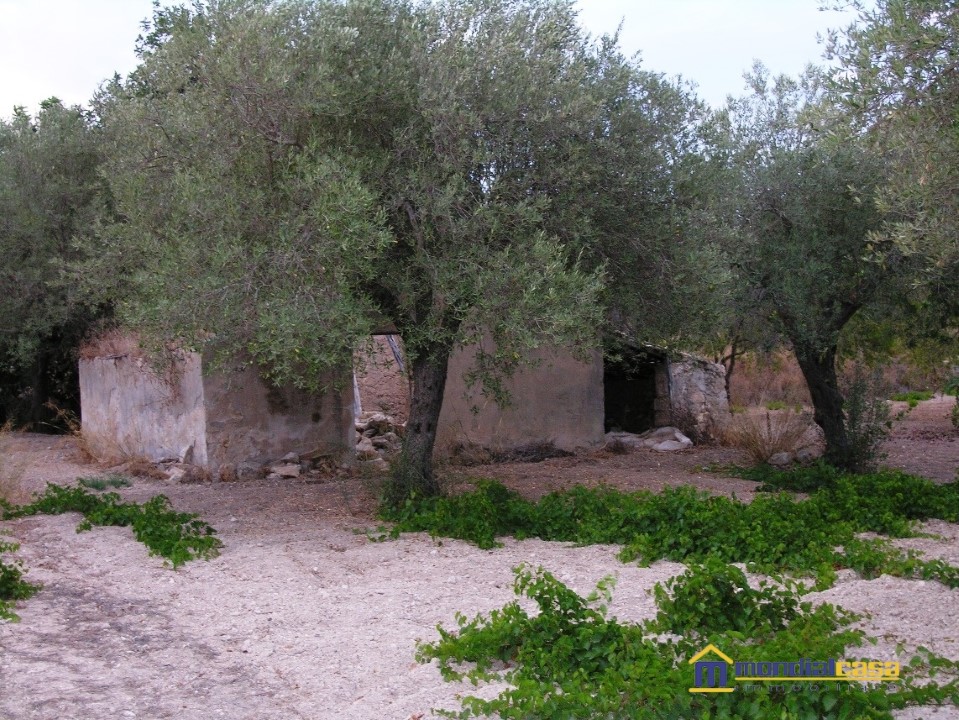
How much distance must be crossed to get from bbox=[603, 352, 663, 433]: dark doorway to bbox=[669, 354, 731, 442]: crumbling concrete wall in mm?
452

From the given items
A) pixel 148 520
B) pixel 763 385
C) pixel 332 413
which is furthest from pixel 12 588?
pixel 763 385

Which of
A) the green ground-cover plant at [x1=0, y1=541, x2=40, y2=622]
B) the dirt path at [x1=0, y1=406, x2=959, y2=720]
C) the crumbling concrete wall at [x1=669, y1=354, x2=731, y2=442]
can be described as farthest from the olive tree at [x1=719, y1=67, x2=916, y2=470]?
the green ground-cover plant at [x1=0, y1=541, x2=40, y2=622]

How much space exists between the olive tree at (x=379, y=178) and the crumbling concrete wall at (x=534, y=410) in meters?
4.93

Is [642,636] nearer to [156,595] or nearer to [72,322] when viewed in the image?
[156,595]

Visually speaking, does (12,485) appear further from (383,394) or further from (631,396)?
(631,396)

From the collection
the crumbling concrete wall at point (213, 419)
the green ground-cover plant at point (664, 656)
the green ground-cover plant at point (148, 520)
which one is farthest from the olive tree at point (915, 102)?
the crumbling concrete wall at point (213, 419)

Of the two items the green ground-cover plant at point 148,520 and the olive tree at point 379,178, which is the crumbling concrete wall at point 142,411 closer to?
the green ground-cover plant at point 148,520

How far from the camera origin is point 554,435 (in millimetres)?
14492

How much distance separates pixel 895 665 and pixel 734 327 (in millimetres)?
8008

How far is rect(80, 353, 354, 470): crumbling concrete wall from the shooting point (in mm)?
12008

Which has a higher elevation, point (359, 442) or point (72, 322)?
point (72, 322)

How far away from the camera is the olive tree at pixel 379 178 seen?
763 centimetres

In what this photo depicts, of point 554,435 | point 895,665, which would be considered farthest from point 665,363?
point 895,665
